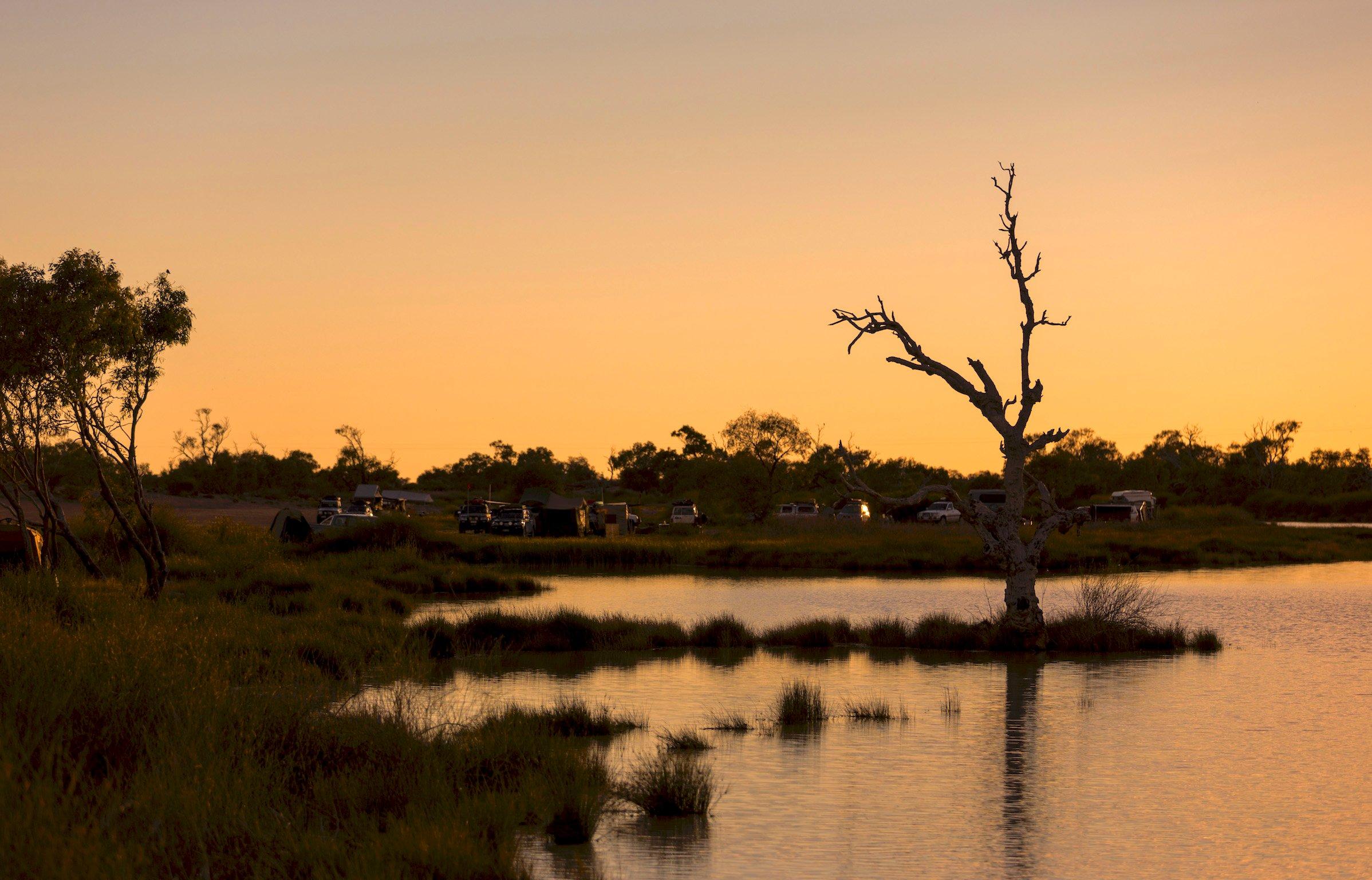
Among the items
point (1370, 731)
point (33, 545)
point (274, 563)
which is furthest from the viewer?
point (274, 563)

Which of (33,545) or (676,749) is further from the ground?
(33,545)

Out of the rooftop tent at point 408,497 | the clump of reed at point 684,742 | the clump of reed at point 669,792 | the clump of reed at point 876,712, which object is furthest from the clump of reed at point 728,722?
the rooftop tent at point 408,497

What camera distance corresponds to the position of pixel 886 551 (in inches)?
2288

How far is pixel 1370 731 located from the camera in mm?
19094

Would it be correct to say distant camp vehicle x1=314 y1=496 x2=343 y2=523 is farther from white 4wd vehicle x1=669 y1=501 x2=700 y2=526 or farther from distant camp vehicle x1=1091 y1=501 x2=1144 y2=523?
distant camp vehicle x1=1091 y1=501 x2=1144 y2=523

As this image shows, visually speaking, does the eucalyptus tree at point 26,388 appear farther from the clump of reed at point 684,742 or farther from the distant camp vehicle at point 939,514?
the distant camp vehicle at point 939,514

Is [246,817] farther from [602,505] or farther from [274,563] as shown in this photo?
[602,505]

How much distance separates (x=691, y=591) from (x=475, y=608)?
1115cm

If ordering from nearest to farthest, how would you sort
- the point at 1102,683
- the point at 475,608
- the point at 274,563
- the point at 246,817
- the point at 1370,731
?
the point at 246,817
the point at 1370,731
the point at 1102,683
the point at 475,608
the point at 274,563

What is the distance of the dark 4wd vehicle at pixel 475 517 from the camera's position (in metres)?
69.9

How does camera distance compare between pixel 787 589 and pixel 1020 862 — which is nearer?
pixel 1020 862

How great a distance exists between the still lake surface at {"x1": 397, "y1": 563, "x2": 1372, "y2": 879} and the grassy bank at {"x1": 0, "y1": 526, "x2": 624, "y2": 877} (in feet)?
2.34

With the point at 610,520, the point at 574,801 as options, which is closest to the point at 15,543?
the point at 574,801

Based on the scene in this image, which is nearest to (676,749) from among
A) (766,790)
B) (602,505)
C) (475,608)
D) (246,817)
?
(766,790)
